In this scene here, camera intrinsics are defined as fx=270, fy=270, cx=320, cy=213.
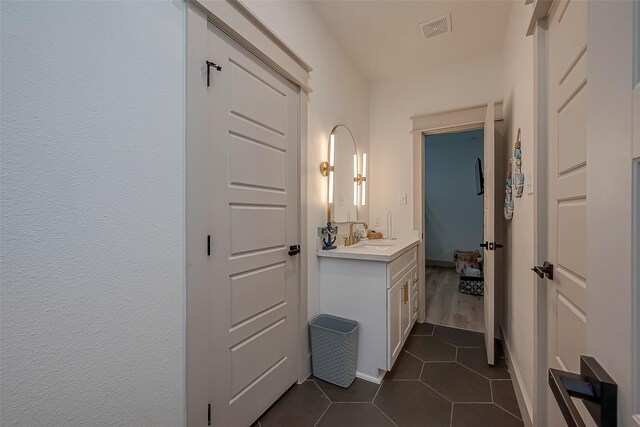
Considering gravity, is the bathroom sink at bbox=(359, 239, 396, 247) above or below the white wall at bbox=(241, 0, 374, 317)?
below

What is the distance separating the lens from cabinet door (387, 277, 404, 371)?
75.9 inches

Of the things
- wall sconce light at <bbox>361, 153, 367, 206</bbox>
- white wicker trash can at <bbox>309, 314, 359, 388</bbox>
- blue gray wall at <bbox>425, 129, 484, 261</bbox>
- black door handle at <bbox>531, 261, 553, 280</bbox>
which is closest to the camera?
black door handle at <bbox>531, 261, 553, 280</bbox>

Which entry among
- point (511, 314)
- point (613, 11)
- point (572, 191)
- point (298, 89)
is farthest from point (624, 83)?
point (511, 314)

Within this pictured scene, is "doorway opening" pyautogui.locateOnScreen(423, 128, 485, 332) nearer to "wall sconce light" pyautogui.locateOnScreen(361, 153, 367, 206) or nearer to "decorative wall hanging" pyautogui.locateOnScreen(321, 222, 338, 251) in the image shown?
"wall sconce light" pyautogui.locateOnScreen(361, 153, 367, 206)

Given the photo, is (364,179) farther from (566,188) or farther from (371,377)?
(566,188)

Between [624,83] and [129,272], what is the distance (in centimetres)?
134

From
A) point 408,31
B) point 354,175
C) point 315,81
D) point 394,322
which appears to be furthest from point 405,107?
point 394,322

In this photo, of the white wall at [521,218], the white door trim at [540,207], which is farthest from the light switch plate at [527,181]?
the white door trim at [540,207]

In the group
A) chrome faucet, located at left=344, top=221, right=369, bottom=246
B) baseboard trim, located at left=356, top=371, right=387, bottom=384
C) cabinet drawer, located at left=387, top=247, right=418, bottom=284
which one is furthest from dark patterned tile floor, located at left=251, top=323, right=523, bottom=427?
chrome faucet, located at left=344, top=221, right=369, bottom=246

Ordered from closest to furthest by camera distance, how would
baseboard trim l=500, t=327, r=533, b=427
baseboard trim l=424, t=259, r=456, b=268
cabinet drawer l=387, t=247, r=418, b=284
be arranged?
baseboard trim l=500, t=327, r=533, b=427, cabinet drawer l=387, t=247, r=418, b=284, baseboard trim l=424, t=259, r=456, b=268

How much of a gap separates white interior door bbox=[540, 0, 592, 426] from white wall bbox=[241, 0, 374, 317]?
1419 millimetres

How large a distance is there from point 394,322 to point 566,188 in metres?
1.43

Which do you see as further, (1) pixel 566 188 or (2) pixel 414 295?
(2) pixel 414 295

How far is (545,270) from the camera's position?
1187mm
